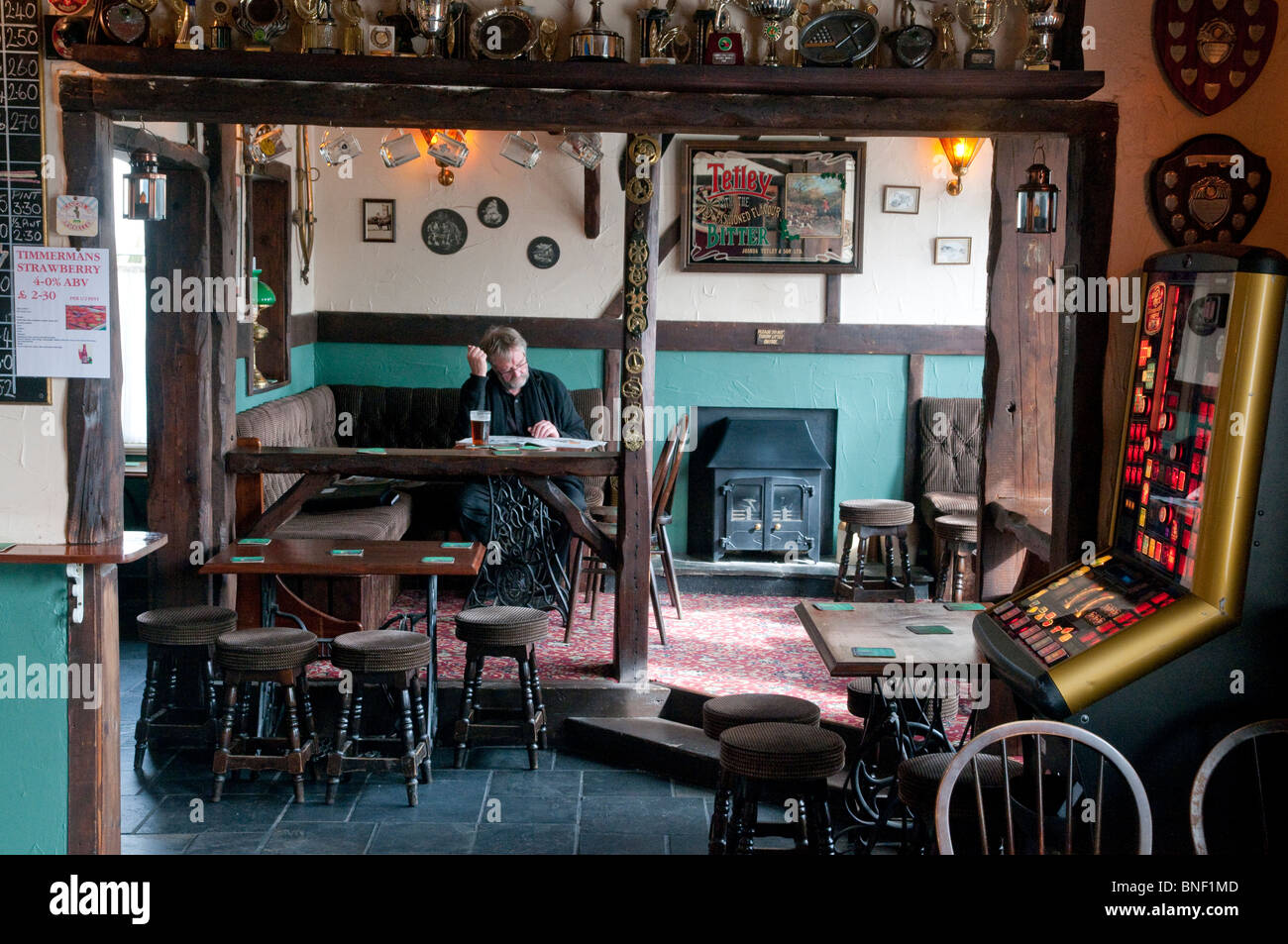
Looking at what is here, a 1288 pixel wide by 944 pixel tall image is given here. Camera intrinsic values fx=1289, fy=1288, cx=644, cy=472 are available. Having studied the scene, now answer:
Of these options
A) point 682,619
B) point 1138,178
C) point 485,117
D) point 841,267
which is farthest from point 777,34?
point 841,267

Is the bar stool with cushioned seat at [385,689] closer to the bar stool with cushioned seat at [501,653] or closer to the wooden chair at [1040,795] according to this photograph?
the bar stool with cushioned seat at [501,653]

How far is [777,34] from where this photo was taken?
399cm

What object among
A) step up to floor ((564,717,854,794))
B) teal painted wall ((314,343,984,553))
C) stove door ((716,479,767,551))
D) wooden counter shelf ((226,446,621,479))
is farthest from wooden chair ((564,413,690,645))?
teal painted wall ((314,343,984,553))

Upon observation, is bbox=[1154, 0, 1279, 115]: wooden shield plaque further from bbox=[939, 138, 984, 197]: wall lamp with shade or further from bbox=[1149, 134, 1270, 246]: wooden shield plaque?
bbox=[939, 138, 984, 197]: wall lamp with shade

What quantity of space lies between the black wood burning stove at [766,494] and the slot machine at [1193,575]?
189 inches

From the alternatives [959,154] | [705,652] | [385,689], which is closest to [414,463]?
[385,689]

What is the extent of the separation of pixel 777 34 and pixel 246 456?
315 centimetres

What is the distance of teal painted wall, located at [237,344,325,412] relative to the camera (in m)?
6.96

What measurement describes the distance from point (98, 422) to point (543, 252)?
489cm

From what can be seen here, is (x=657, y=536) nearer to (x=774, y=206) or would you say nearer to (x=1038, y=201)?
(x=774, y=206)

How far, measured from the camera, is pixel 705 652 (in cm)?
672

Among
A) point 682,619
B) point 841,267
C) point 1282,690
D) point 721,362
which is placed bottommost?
point 682,619

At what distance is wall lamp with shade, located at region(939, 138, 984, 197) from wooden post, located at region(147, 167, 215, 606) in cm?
476
